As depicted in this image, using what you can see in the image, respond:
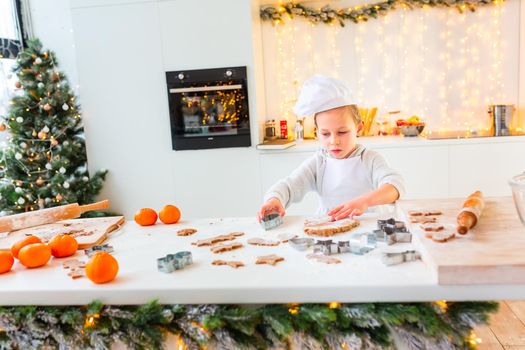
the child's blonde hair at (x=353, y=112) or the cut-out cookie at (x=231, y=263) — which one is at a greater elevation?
the child's blonde hair at (x=353, y=112)

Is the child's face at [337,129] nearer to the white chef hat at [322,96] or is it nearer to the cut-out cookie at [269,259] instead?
the white chef hat at [322,96]

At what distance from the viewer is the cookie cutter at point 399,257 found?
102 cm

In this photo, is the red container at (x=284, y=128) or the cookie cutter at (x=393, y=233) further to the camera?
the red container at (x=284, y=128)

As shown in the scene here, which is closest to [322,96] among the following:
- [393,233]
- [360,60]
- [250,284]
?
[393,233]

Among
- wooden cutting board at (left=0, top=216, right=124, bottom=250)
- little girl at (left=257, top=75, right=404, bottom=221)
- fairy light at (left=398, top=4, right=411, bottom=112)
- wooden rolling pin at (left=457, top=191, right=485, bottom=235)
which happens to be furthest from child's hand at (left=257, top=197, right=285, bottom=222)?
fairy light at (left=398, top=4, right=411, bottom=112)

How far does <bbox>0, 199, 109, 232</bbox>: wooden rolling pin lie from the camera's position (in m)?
1.51

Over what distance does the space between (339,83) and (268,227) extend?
0.65 meters

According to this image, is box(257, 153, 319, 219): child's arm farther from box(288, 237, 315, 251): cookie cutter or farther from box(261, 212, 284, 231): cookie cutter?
box(288, 237, 315, 251): cookie cutter

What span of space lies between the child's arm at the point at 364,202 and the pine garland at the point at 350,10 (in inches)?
96.4

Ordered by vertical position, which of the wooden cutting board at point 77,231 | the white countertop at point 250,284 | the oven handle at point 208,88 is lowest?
the white countertop at point 250,284

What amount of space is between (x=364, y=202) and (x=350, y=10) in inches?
104

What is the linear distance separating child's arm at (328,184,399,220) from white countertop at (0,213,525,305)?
0.98 feet

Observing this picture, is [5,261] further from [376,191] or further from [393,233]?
[376,191]


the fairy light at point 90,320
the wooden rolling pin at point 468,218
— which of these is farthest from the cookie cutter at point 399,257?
the fairy light at point 90,320
